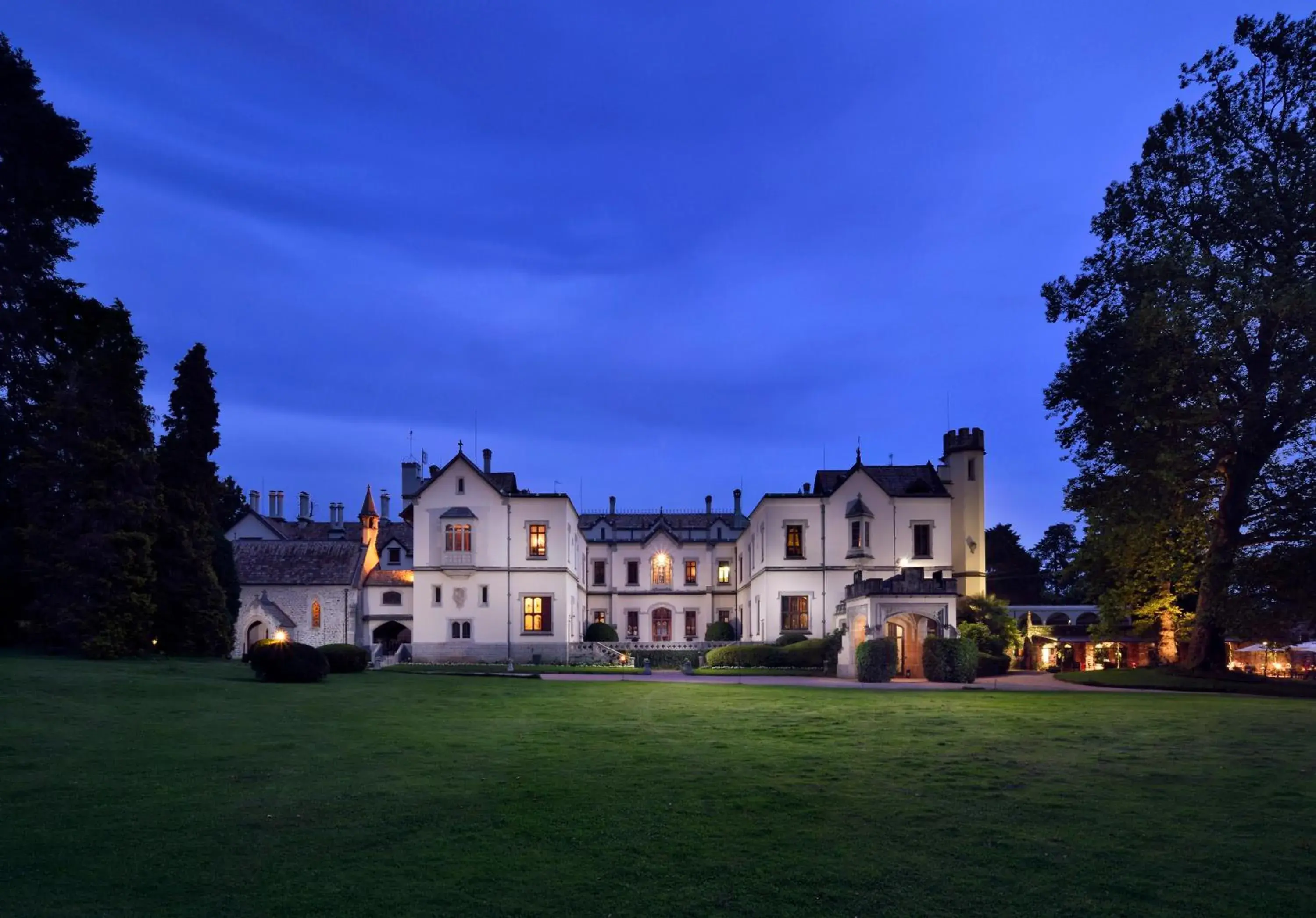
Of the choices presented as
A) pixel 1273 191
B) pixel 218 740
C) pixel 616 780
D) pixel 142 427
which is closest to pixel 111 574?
pixel 142 427

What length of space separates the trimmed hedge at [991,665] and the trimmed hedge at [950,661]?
221 inches

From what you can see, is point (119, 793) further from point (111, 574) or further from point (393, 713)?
point (111, 574)

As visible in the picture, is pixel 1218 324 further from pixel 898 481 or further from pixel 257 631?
pixel 257 631

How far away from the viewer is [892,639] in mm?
32969

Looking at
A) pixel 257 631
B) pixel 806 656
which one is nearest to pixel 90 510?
pixel 257 631

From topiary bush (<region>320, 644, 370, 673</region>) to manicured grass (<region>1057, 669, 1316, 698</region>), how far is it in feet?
91.9

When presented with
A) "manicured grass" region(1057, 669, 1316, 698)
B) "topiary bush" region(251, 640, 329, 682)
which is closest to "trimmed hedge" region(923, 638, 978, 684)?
"manicured grass" region(1057, 669, 1316, 698)

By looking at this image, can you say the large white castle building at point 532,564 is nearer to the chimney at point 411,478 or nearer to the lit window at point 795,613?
the lit window at point 795,613

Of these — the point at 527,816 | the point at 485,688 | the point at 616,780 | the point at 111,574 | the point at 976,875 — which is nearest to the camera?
the point at 976,875

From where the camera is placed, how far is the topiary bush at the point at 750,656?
41594mm

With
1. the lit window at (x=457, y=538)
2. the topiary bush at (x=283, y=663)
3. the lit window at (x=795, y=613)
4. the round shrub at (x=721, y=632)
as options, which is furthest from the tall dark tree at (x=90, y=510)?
the round shrub at (x=721, y=632)

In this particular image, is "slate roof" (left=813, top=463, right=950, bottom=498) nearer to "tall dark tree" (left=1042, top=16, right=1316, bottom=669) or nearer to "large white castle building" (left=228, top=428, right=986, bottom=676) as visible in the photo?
"large white castle building" (left=228, top=428, right=986, bottom=676)

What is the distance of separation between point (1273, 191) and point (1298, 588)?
44.8ft

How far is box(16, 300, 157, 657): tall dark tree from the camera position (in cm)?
2778
